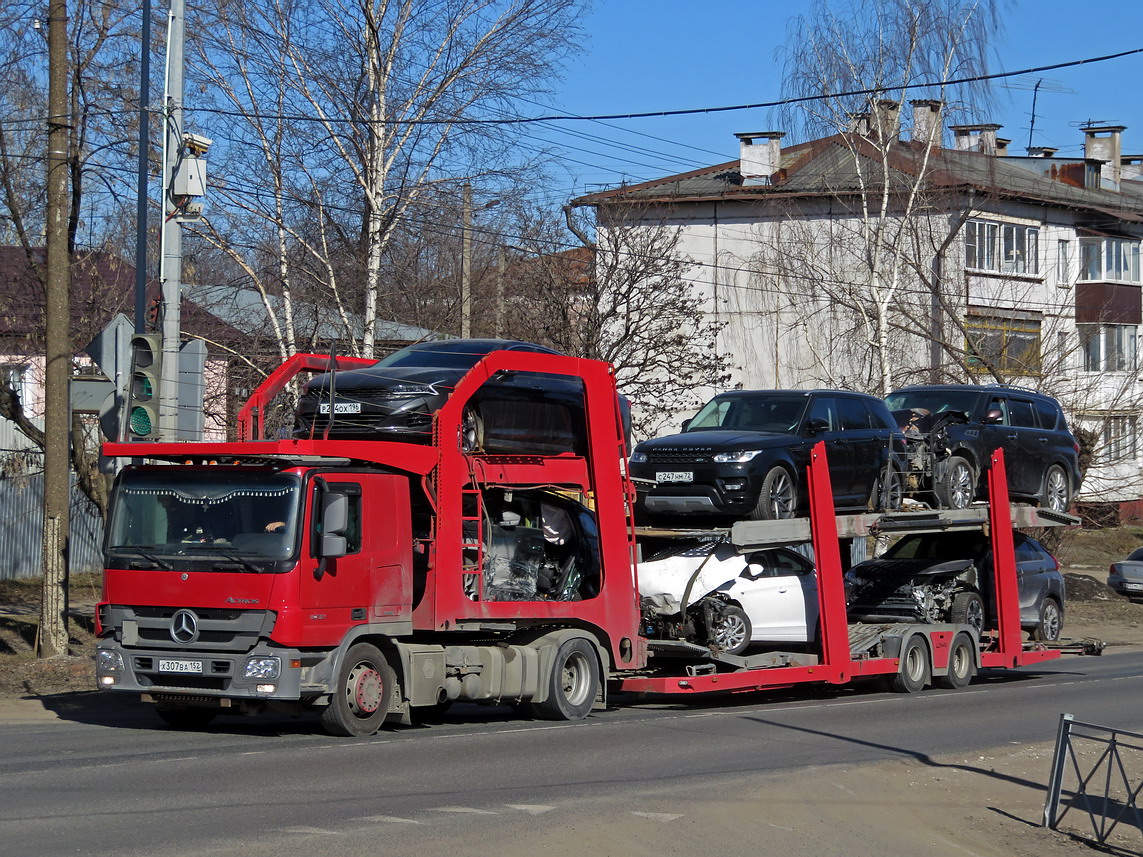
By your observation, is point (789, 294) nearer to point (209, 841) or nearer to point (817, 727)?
point (817, 727)

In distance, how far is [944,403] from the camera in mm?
18234

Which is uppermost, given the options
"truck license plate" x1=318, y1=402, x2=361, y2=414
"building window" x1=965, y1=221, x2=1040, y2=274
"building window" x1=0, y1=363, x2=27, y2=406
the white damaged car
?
"building window" x1=965, y1=221, x2=1040, y2=274

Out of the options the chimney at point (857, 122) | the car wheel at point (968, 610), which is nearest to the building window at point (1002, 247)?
the chimney at point (857, 122)

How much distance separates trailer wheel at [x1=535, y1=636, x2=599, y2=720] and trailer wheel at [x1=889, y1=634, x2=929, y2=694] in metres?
4.48

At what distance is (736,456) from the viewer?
14.5m

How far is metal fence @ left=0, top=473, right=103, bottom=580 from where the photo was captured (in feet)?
89.8

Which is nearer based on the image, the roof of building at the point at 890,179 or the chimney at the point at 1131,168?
the roof of building at the point at 890,179

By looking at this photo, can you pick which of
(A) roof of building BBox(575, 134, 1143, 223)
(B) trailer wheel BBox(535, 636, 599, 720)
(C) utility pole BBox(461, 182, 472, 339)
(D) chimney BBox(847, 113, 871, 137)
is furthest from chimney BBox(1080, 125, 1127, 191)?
(B) trailer wheel BBox(535, 636, 599, 720)

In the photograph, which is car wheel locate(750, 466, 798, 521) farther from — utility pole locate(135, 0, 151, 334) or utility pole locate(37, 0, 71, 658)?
utility pole locate(37, 0, 71, 658)

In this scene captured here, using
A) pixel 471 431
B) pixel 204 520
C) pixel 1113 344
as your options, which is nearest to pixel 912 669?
pixel 471 431

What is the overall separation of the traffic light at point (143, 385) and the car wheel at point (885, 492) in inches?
319

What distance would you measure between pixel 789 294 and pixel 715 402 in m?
25.7

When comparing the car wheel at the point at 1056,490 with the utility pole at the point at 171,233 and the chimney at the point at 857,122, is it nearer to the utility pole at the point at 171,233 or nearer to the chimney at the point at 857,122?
the utility pole at the point at 171,233

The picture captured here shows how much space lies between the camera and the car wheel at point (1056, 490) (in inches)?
739
